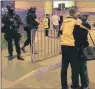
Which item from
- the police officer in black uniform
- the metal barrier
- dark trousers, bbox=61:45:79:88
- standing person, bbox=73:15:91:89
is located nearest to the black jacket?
standing person, bbox=73:15:91:89

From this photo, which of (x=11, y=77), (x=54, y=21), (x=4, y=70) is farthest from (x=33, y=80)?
(x=54, y=21)

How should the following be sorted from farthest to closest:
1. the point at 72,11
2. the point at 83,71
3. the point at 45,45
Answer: the point at 45,45 → the point at 83,71 → the point at 72,11

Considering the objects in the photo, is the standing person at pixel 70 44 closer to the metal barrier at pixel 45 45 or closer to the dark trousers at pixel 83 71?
the dark trousers at pixel 83 71

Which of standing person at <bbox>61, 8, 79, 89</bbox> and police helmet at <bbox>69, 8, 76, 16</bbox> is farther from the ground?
police helmet at <bbox>69, 8, 76, 16</bbox>

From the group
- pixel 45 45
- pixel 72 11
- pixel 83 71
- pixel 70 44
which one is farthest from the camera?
pixel 45 45

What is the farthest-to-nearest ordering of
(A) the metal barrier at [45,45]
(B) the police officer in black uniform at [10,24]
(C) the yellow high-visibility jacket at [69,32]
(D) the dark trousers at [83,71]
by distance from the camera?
1. (A) the metal barrier at [45,45]
2. (B) the police officer in black uniform at [10,24]
3. (D) the dark trousers at [83,71]
4. (C) the yellow high-visibility jacket at [69,32]

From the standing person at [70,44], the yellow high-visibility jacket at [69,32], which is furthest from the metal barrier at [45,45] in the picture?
the yellow high-visibility jacket at [69,32]

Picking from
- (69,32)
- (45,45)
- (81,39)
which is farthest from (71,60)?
(45,45)

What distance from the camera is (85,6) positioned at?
32125 mm

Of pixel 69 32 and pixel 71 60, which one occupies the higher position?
pixel 69 32

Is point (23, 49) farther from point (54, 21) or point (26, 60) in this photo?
point (54, 21)

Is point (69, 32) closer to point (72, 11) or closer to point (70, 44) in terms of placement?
point (70, 44)

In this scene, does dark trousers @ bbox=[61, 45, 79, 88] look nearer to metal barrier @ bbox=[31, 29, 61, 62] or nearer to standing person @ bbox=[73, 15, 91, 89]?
standing person @ bbox=[73, 15, 91, 89]

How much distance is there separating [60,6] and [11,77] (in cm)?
2246
